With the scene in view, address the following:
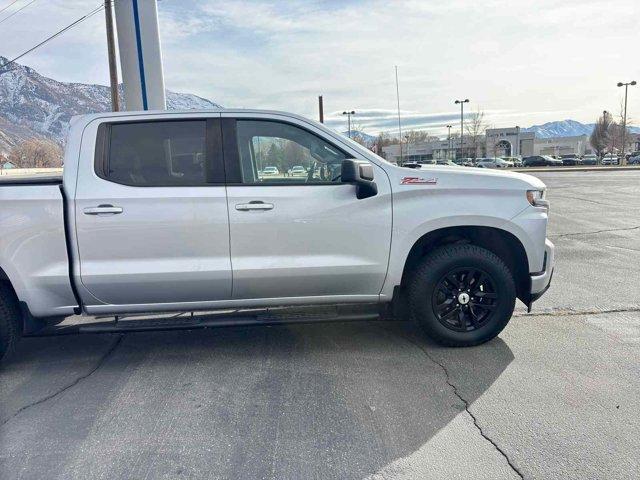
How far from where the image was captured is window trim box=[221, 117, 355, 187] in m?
3.61

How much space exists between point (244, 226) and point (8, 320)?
6.53ft

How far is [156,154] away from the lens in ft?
11.9

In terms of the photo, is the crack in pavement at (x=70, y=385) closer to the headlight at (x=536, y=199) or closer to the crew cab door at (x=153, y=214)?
the crew cab door at (x=153, y=214)

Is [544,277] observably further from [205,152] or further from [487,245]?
[205,152]

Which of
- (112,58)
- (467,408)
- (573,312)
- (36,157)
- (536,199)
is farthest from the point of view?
(36,157)

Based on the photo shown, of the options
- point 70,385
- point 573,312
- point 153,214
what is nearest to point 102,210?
point 153,214

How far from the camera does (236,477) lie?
7.93 ft

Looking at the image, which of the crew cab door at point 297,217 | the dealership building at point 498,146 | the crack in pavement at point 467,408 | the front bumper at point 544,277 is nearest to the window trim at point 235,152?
the crew cab door at point 297,217

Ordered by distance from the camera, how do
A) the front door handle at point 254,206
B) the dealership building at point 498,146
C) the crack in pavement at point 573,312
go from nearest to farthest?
the front door handle at point 254,206, the crack in pavement at point 573,312, the dealership building at point 498,146

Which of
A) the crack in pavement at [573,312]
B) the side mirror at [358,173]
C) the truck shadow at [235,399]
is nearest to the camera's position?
the truck shadow at [235,399]

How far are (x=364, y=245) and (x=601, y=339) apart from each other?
2349 millimetres

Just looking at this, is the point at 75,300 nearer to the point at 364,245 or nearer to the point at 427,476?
the point at 364,245

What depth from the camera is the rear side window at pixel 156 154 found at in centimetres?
356

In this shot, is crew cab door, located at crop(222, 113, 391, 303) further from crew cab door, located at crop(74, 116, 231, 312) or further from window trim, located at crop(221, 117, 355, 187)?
crew cab door, located at crop(74, 116, 231, 312)
